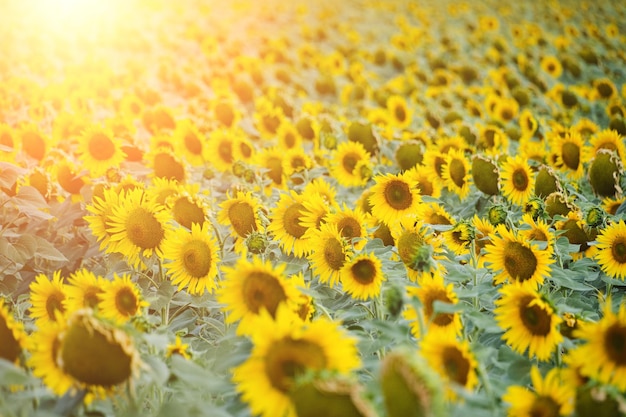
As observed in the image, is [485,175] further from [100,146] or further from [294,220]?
[100,146]

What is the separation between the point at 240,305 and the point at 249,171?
7.08ft

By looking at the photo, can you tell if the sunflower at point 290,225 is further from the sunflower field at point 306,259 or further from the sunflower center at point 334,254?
the sunflower center at point 334,254

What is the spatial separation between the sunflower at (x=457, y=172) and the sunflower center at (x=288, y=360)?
8.24 feet

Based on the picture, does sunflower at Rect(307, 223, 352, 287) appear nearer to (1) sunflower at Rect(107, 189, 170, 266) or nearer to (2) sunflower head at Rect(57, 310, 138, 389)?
(1) sunflower at Rect(107, 189, 170, 266)

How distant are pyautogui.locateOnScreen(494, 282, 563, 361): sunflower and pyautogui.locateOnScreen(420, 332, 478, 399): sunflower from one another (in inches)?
15.5

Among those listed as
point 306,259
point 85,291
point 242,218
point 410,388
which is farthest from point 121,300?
point 410,388

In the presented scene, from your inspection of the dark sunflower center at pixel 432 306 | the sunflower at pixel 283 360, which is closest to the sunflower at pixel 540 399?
the dark sunflower center at pixel 432 306

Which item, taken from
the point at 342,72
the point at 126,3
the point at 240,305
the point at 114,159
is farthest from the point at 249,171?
the point at 126,3

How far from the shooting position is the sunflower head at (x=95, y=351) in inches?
62.0

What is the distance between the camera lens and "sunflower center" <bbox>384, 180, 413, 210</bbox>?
121 inches

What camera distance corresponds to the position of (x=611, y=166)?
3635 millimetres

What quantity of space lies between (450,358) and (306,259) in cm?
136

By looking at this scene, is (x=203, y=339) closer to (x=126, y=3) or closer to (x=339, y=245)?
(x=339, y=245)

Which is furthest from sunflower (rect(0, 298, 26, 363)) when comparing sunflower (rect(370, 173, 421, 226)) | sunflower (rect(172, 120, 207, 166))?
sunflower (rect(172, 120, 207, 166))
